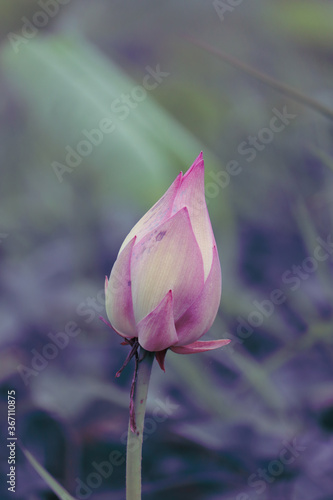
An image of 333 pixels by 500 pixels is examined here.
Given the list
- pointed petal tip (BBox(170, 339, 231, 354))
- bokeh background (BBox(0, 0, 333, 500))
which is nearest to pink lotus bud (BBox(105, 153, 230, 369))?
pointed petal tip (BBox(170, 339, 231, 354))

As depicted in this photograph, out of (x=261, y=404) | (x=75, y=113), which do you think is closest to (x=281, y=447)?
(x=261, y=404)

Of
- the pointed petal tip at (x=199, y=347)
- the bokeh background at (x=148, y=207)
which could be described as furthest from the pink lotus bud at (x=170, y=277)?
the bokeh background at (x=148, y=207)

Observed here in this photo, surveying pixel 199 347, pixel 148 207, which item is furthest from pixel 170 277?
pixel 148 207

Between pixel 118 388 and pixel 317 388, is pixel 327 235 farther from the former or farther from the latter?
pixel 118 388

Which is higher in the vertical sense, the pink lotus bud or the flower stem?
the pink lotus bud

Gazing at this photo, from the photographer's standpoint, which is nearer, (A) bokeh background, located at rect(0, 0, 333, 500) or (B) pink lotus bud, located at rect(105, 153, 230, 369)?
(B) pink lotus bud, located at rect(105, 153, 230, 369)

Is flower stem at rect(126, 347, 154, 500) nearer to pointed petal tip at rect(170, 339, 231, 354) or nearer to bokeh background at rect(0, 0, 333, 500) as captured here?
pointed petal tip at rect(170, 339, 231, 354)

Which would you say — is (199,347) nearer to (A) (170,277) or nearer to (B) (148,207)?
(A) (170,277)

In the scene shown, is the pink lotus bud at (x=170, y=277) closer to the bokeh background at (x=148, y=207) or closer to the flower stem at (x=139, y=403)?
the flower stem at (x=139, y=403)
